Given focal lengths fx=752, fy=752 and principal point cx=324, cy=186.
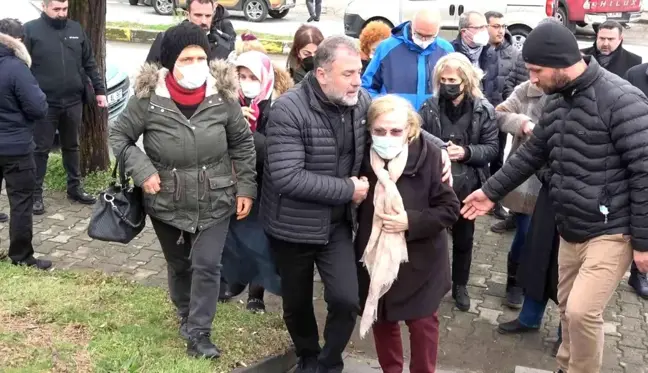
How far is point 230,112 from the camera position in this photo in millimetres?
4113

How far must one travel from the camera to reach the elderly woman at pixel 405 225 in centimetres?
386

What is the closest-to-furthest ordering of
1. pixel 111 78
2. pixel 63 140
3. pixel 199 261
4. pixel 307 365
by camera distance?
pixel 199 261 < pixel 307 365 < pixel 63 140 < pixel 111 78

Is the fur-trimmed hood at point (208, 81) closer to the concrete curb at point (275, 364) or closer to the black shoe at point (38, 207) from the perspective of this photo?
the concrete curb at point (275, 364)

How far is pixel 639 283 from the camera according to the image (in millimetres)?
5801

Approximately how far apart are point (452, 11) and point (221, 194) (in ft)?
43.3

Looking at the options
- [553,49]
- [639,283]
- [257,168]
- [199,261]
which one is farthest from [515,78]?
[199,261]

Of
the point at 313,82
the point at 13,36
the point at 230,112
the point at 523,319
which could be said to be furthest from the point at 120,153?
the point at 523,319

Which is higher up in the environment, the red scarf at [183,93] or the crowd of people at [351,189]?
the red scarf at [183,93]

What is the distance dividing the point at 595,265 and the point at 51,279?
11.7 ft

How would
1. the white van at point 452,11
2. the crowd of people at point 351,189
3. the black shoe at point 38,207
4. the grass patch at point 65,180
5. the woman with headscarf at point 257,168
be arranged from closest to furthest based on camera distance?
the crowd of people at point 351,189
the woman with headscarf at point 257,168
the black shoe at point 38,207
the grass patch at point 65,180
the white van at point 452,11

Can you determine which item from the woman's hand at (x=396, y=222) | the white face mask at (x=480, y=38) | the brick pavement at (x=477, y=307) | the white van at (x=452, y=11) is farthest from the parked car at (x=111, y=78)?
the white van at (x=452, y=11)

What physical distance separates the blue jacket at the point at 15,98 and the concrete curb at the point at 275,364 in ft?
8.15

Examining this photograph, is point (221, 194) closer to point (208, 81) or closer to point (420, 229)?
point (208, 81)

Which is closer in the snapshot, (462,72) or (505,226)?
(462,72)
